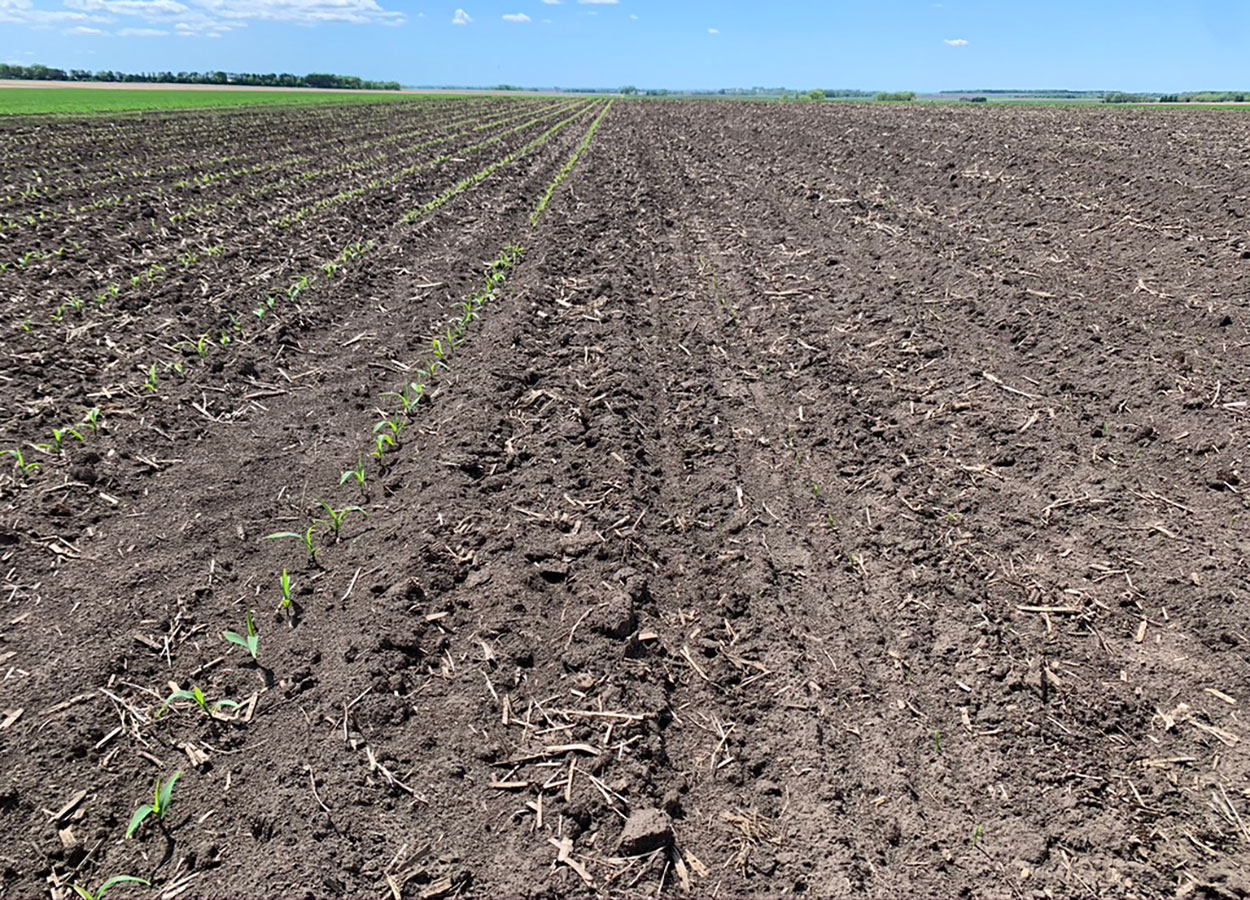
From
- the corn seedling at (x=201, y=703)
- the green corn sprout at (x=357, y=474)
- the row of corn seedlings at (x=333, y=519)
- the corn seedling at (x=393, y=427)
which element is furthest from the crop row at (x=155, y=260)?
the corn seedling at (x=201, y=703)

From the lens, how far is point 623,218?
12.4 m

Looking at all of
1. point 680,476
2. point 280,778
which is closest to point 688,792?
point 280,778

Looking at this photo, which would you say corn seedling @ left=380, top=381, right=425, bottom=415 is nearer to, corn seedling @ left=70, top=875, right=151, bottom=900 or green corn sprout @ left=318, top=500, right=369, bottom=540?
green corn sprout @ left=318, top=500, right=369, bottom=540

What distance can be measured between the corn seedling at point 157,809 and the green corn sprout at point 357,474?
2.13m

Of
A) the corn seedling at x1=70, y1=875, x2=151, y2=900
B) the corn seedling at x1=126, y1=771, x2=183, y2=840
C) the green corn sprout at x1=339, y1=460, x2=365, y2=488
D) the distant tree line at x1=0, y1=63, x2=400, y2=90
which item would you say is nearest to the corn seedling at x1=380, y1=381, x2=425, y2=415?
the green corn sprout at x1=339, y1=460, x2=365, y2=488

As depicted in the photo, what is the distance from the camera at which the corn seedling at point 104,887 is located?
2363 millimetres

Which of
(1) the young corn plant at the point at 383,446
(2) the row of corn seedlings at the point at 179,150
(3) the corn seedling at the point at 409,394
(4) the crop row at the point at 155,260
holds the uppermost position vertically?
(2) the row of corn seedlings at the point at 179,150

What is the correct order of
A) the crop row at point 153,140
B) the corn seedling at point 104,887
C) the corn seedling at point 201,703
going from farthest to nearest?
the crop row at point 153,140
the corn seedling at point 201,703
the corn seedling at point 104,887

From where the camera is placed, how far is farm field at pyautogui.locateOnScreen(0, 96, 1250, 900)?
8.64ft

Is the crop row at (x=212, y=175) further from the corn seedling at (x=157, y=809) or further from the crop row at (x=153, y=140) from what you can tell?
the corn seedling at (x=157, y=809)

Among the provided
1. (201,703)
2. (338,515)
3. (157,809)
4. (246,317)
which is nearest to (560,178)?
(246,317)

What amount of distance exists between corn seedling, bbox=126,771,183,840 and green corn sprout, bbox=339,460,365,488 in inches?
84.0

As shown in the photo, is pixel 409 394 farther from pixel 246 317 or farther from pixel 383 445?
pixel 246 317

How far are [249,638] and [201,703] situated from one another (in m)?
0.33
